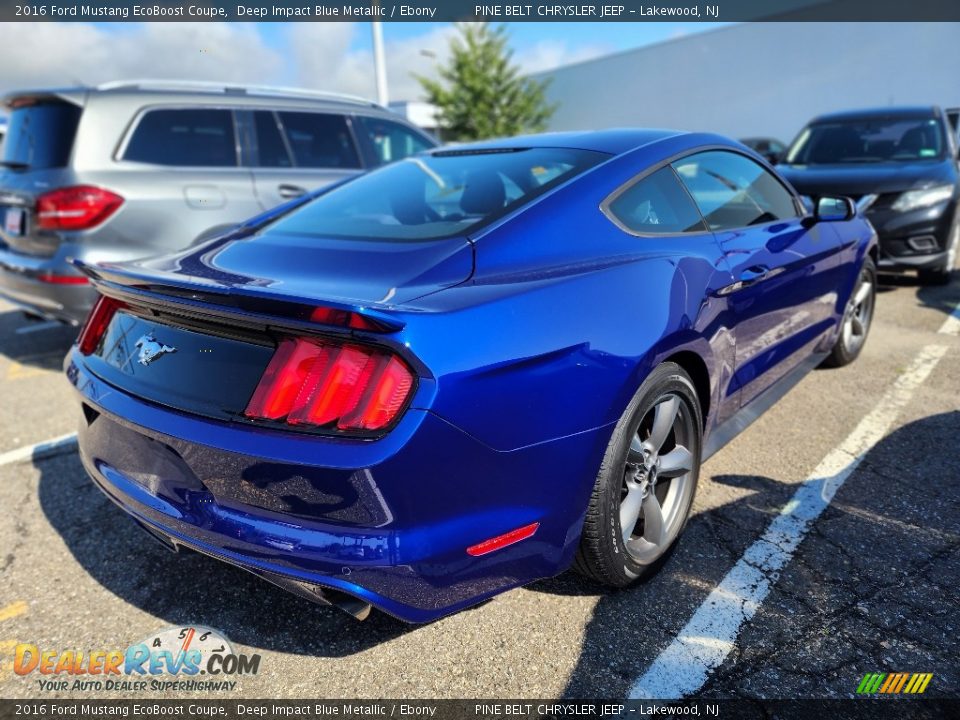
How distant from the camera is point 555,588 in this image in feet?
7.45

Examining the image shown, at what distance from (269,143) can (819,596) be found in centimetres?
484

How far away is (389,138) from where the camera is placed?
6.32 metres

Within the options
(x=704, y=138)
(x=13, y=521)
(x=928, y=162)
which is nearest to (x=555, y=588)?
(x=704, y=138)

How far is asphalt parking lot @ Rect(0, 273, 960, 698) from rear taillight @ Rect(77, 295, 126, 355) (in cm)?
80

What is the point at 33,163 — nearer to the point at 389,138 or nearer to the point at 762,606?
the point at 389,138

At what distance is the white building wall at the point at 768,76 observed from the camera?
704 inches

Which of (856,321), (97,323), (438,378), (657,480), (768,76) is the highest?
(768,76)

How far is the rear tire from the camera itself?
13.4 ft

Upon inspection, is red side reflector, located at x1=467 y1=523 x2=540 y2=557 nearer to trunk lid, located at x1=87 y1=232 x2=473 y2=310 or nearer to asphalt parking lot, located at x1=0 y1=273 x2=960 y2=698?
asphalt parking lot, located at x1=0 y1=273 x2=960 y2=698

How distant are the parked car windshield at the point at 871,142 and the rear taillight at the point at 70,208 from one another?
6386 millimetres

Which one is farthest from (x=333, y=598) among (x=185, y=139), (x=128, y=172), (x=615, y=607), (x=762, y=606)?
(x=185, y=139)

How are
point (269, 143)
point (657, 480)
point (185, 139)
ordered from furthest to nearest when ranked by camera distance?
point (269, 143) → point (185, 139) → point (657, 480)

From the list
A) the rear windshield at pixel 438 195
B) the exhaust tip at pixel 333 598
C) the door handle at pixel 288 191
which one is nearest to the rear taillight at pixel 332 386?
the exhaust tip at pixel 333 598

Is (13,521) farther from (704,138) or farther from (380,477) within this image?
(704,138)
